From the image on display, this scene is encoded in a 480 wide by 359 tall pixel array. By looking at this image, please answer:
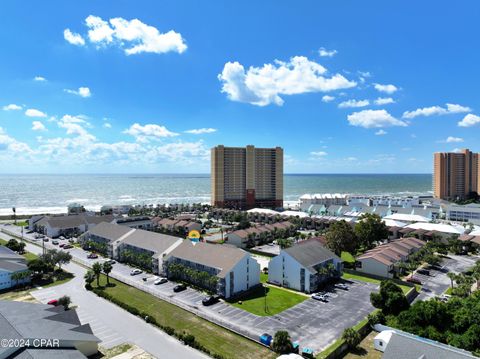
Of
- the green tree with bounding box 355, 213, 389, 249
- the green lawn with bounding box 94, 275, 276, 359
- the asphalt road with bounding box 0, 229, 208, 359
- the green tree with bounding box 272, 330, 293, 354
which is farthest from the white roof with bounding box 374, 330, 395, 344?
the green tree with bounding box 355, 213, 389, 249

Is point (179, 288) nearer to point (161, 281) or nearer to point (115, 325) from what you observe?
point (161, 281)

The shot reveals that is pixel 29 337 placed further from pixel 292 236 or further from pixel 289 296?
pixel 292 236

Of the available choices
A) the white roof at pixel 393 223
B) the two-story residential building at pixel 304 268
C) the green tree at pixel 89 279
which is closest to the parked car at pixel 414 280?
the two-story residential building at pixel 304 268

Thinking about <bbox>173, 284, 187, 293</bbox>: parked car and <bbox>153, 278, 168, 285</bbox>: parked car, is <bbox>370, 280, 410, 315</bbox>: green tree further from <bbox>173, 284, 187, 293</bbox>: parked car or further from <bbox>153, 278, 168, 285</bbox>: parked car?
<bbox>153, 278, 168, 285</bbox>: parked car

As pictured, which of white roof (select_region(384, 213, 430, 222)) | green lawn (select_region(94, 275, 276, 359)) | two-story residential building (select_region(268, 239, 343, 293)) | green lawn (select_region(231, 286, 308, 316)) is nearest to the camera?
green lawn (select_region(94, 275, 276, 359))

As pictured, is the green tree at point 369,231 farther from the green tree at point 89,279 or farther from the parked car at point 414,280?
the green tree at point 89,279

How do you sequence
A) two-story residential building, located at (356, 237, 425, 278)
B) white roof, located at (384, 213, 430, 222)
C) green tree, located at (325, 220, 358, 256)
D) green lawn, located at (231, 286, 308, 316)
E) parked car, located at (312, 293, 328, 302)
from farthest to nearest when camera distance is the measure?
white roof, located at (384, 213, 430, 222)
green tree, located at (325, 220, 358, 256)
two-story residential building, located at (356, 237, 425, 278)
parked car, located at (312, 293, 328, 302)
green lawn, located at (231, 286, 308, 316)

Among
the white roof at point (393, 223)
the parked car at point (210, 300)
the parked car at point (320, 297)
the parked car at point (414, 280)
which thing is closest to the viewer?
the parked car at point (210, 300)
